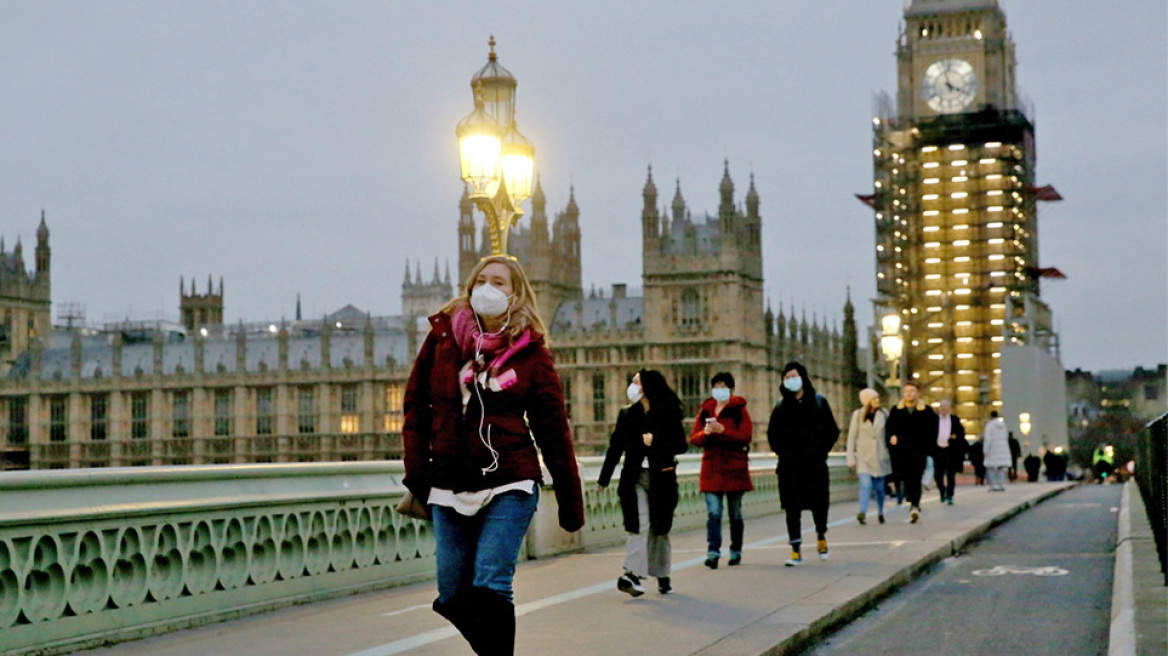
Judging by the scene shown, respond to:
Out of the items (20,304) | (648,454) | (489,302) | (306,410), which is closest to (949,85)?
(306,410)

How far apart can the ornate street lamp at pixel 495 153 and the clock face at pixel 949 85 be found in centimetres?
8623

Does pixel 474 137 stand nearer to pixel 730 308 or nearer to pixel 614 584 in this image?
pixel 614 584

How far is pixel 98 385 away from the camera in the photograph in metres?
90.5

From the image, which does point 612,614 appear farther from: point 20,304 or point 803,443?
point 20,304

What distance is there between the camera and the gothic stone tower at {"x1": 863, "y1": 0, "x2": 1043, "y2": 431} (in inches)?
3698

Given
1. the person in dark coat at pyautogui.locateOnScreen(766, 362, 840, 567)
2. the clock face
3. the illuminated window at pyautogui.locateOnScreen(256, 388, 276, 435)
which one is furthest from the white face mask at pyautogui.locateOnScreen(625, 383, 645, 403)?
the clock face

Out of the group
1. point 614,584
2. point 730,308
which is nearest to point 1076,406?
point 730,308

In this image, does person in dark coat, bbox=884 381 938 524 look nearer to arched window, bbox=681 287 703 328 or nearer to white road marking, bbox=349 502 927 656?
white road marking, bbox=349 502 927 656

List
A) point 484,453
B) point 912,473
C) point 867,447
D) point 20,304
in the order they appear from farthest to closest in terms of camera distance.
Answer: point 20,304 < point 912,473 < point 867,447 < point 484,453

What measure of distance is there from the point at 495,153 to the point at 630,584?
560 centimetres

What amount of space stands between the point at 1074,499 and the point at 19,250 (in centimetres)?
8874

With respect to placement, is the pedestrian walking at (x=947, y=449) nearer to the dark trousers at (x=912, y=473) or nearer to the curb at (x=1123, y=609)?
the dark trousers at (x=912, y=473)

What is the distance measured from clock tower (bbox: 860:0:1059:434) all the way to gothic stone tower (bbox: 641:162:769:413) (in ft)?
46.3

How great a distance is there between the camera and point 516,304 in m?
5.87
